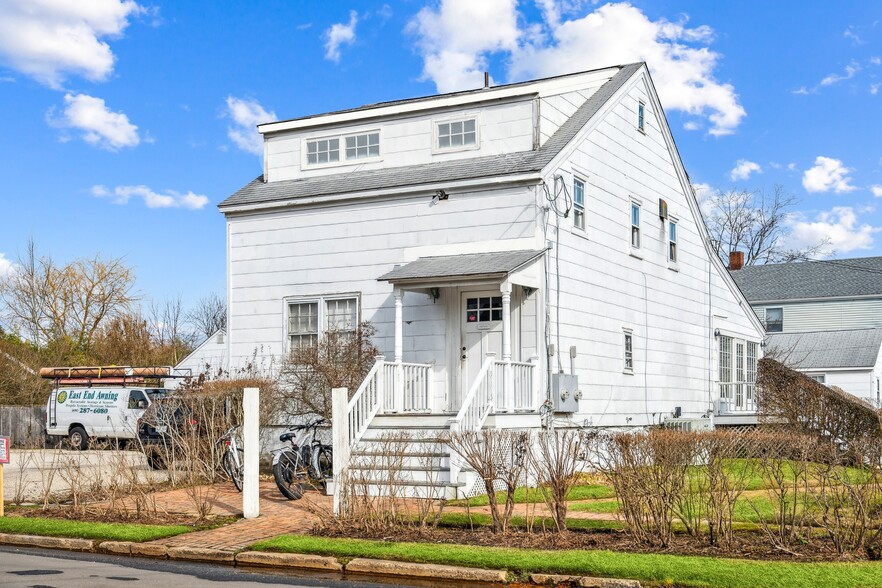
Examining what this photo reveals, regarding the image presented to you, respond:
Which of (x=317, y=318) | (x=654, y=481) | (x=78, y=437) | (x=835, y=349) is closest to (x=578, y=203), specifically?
(x=317, y=318)

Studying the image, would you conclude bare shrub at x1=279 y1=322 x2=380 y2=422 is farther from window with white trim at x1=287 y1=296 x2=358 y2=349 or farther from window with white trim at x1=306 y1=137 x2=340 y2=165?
window with white trim at x1=306 y1=137 x2=340 y2=165

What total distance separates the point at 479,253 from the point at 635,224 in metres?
5.35

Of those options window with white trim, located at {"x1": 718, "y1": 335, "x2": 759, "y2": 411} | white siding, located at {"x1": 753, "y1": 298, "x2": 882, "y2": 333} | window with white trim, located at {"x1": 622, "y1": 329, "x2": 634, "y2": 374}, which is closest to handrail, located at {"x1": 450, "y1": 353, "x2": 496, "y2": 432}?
window with white trim, located at {"x1": 622, "y1": 329, "x2": 634, "y2": 374}

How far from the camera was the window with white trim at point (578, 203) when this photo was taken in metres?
18.3

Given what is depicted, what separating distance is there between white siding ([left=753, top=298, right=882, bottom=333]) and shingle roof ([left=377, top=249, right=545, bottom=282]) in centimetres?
3195

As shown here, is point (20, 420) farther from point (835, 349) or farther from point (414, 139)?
point (835, 349)

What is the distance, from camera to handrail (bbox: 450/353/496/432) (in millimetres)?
14070

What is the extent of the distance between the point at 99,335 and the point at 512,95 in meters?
32.6

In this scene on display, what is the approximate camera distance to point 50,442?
2905 cm

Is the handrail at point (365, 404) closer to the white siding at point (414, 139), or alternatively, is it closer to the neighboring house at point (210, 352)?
the white siding at point (414, 139)

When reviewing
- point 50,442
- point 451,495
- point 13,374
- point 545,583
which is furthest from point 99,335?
point 545,583

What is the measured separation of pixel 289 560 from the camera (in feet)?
33.7

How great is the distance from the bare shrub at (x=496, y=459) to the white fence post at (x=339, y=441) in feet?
4.67

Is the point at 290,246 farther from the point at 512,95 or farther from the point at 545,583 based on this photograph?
the point at 545,583
